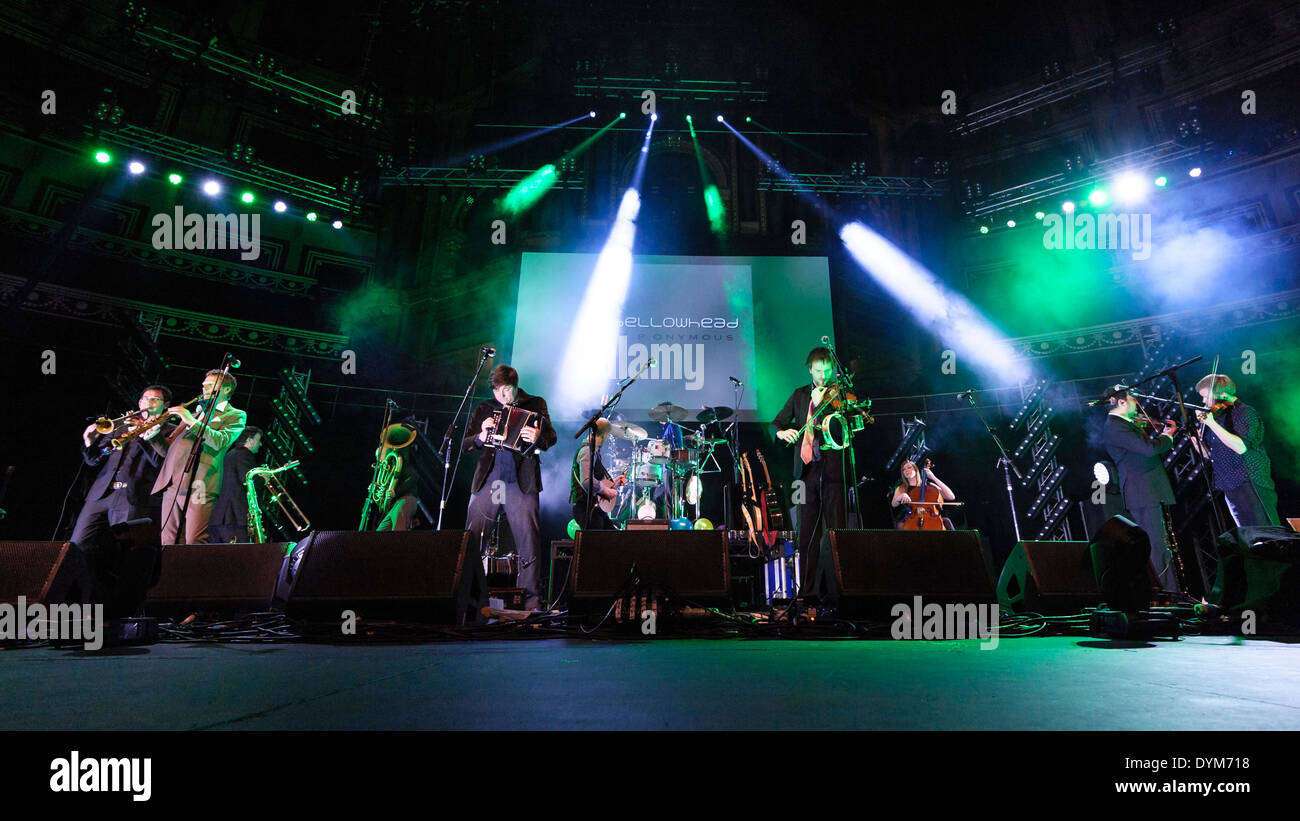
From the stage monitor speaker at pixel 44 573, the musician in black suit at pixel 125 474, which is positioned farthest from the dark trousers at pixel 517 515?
the stage monitor speaker at pixel 44 573

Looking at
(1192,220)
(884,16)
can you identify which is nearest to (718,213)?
(884,16)

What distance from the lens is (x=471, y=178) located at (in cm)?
1341

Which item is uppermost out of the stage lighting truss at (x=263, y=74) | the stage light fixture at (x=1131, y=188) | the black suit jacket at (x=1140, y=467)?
the stage lighting truss at (x=263, y=74)

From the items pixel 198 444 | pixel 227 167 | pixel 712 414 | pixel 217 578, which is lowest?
pixel 217 578

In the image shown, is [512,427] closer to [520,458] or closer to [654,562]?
[520,458]

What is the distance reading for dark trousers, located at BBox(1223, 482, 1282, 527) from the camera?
5957 mm

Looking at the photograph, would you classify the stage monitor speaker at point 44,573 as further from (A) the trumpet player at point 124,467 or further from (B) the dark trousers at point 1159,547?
(B) the dark trousers at point 1159,547

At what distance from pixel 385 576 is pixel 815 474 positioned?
335 centimetres

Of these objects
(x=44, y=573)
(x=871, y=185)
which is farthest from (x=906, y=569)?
(x=871, y=185)

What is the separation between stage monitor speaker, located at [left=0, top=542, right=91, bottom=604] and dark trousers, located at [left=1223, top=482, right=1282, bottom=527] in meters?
8.87

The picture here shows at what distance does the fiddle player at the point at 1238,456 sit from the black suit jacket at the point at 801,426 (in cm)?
342

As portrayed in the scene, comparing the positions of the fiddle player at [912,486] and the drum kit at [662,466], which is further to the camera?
the fiddle player at [912,486]

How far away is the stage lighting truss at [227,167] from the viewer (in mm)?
11695

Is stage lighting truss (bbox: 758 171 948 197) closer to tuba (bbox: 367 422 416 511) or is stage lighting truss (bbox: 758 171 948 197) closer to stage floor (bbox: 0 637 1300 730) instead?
tuba (bbox: 367 422 416 511)
